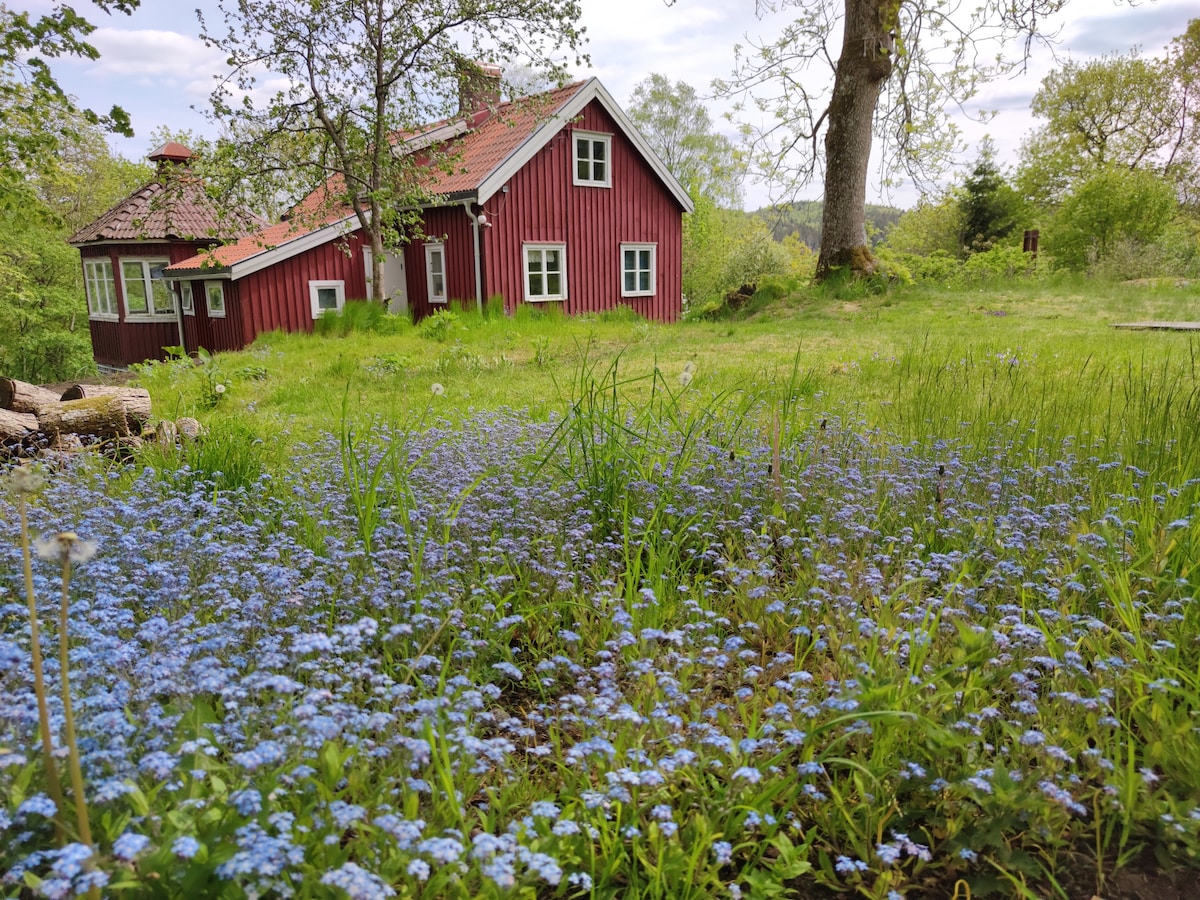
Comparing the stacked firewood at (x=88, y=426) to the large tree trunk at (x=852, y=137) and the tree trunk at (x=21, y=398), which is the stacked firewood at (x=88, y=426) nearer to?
the tree trunk at (x=21, y=398)

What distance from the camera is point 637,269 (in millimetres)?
21141

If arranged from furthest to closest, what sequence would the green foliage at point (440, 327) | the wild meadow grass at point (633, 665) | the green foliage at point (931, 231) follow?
the green foliage at point (931, 231) → the green foliage at point (440, 327) → the wild meadow grass at point (633, 665)

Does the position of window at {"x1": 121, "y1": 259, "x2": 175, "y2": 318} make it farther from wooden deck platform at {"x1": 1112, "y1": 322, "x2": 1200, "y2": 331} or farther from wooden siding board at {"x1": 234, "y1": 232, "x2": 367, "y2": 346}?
wooden deck platform at {"x1": 1112, "y1": 322, "x2": 1200, "y2": 331}

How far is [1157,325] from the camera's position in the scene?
8.53 m

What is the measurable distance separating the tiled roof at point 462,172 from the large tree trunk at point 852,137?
675cm

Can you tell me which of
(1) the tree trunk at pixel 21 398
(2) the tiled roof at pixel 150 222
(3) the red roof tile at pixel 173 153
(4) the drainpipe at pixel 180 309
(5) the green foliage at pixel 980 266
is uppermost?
(3) the red roof tile at pixel 173 153

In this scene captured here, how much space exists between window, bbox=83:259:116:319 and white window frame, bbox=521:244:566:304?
41.3 feet

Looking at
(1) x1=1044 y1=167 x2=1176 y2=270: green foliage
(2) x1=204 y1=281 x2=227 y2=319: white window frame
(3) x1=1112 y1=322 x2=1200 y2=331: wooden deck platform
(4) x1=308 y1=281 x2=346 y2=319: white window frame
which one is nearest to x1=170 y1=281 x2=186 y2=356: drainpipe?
(2) x1=204 y1=281 x2=227 y2=319: white window frame

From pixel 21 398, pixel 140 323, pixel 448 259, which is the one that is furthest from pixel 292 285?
pixel 21 398

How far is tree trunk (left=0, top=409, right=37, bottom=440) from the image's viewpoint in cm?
488

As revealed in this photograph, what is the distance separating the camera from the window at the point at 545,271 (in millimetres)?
18922

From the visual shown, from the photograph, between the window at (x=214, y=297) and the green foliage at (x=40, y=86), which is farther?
the window at (x=214, y=297)

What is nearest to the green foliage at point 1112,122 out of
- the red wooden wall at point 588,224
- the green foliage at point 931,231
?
the green foliage at point 931,231

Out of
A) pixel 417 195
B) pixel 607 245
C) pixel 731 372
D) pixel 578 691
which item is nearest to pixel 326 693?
pixel 578 691
